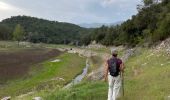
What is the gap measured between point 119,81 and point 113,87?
44 centimetres

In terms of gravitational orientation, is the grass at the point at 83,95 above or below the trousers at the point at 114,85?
below

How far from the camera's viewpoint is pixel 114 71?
19797mm

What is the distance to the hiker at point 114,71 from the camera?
773 inches

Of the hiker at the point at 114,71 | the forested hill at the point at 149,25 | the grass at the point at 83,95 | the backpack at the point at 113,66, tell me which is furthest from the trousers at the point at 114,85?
the forested hill at the point at 149,25

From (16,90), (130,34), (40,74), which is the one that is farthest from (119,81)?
(130,34)

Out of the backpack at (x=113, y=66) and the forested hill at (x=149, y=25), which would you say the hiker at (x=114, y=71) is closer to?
the backpack at (x=113, y=66)

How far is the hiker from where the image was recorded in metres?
19.6

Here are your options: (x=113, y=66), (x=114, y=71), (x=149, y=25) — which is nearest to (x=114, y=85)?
(x=114, y=71)

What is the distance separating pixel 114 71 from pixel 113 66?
30 cm

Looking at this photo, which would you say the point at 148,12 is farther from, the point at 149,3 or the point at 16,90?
the point at 16,90

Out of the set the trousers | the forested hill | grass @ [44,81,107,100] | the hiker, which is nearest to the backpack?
the hiker

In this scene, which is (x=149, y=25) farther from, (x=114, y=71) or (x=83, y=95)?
(x=114, y=71)

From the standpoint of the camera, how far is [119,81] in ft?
66.1

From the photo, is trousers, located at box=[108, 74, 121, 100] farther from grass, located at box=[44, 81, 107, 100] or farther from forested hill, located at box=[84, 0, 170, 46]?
forested hill, located at box=[84, 0, 170, 46]
